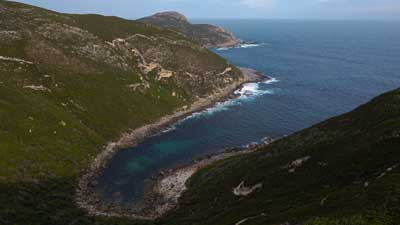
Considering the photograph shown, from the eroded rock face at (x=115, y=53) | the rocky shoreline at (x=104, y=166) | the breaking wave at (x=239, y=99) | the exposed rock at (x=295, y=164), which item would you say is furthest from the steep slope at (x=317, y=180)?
the eroded rock face at (x=115, y=53)

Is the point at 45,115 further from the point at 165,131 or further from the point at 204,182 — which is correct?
the point at 204,182

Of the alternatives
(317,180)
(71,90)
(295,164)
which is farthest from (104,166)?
(317,180)

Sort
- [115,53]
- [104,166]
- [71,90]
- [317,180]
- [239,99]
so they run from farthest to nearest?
[239,99] < [115,53] < [71,90] < [104,166] < [317,180]

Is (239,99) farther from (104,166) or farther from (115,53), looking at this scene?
(104,166)

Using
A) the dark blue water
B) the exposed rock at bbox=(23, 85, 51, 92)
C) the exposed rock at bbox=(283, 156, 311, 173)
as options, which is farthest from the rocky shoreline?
the exposed rock at bbox=(23, 85, 51, 92)

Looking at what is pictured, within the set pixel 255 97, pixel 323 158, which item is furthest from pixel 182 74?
pixel 323 158

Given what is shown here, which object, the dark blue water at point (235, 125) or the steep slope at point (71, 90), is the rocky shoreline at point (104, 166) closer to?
the steep slope at point (71, 90)
